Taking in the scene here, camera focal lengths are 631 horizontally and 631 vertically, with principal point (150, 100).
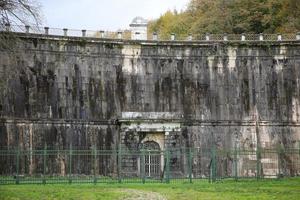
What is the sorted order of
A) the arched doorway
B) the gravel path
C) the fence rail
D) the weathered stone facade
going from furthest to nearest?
the weathered stone facade, the arched doorway, the fence rail, the gravel path

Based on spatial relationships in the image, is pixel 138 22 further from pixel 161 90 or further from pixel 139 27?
pixel 161 90

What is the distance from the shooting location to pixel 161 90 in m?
48.7

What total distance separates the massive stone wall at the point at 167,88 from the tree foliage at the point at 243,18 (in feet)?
42.9

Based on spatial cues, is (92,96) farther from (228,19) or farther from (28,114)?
(228,19)

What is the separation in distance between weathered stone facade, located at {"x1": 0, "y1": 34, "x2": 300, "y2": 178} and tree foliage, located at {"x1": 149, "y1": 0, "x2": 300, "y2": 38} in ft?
42.6

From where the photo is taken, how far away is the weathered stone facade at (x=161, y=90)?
4634 cm

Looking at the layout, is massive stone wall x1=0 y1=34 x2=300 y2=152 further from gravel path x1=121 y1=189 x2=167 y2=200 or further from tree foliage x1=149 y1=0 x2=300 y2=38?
gravel path x1=121 y1=189 x2=167 y2=200

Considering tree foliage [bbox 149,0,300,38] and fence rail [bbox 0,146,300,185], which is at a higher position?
tree foliage [bbox 149,0,300,38]

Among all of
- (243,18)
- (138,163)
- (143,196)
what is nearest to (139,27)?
(138,163)

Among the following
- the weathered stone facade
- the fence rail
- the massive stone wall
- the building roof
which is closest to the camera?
the fence rail

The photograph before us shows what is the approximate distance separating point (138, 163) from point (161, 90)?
6.27 meters

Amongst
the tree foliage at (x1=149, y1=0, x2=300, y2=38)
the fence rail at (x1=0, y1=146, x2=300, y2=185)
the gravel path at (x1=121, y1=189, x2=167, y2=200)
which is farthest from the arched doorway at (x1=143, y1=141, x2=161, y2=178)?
the tree foliage at (x1=149, y1=0, x2=300, y2=38)

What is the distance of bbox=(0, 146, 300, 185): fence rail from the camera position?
144 feet

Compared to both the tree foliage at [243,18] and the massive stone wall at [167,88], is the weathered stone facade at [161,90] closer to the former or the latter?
the massive stone wall at [167,88]
